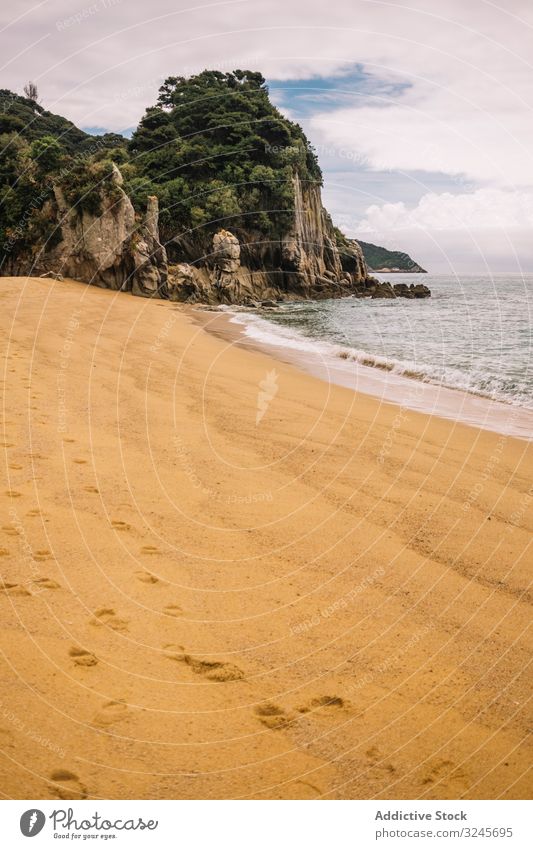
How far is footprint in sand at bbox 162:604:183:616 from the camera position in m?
4.25

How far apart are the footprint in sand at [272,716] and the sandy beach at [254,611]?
11mm

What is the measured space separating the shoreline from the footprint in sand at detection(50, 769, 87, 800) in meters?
9.36

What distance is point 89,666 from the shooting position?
363 cm

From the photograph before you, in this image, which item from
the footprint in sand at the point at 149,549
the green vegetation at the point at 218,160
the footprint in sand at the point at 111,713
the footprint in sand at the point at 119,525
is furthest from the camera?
the green vegetation at the point at 218,160

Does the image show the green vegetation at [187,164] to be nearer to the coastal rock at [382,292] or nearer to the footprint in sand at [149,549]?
the coastal rock at [382,292]

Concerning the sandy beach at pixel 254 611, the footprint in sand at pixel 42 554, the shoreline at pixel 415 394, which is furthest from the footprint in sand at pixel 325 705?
the shoreline at pixel 415 394

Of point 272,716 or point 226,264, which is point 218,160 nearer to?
point 226,264

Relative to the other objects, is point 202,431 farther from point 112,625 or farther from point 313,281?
point 313,281

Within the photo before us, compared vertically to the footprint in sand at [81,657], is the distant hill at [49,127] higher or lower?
higher

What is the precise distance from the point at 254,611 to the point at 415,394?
10529mm

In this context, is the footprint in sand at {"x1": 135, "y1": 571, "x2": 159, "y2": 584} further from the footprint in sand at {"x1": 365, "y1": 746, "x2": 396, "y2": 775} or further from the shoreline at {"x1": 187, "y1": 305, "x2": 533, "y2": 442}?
the shoreline at {"x1": 187, "y1": 305, "x2": 533, "y2": 442}

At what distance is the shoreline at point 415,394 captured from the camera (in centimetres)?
1154

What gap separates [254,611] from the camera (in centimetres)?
435

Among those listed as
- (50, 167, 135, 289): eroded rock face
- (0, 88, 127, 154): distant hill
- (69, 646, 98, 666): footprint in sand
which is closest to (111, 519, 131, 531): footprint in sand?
(69, 646, 98, 666): footprint in sand
